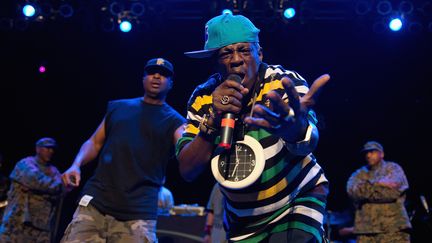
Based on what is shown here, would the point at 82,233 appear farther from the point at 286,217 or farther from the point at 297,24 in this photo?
the point at 297,24

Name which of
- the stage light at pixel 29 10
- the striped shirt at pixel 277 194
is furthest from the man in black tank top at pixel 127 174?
the stage light at pixel 29 10

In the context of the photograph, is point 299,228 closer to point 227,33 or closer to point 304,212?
point 304,212

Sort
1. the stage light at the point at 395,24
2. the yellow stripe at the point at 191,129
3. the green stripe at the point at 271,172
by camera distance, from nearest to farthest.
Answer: the green stripe at the point at 271,172, the yellow stripe at the point at 191,129, the stage light at the point at 395,24

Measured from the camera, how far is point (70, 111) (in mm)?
10148

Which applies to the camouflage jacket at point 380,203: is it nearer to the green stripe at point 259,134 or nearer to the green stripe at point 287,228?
the green stripe at point 287,228

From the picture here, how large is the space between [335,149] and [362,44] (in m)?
2.31

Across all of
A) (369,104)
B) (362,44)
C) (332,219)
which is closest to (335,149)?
(369,104)

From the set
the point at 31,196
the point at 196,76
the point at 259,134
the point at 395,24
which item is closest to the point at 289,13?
the point at 395,24

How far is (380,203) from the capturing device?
6.93m

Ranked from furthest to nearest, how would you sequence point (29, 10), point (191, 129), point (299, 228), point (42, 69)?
point (42, 69) < point (29, 10) < point (191, 129) < point (299, 228)

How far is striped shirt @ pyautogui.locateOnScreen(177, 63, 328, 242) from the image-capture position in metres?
2.33

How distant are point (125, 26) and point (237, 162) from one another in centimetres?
635

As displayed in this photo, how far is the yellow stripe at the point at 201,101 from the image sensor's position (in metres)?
2.59

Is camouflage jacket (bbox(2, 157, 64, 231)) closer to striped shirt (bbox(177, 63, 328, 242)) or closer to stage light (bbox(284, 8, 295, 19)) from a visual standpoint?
stage light (bbox(284, 8, 295, 19))
